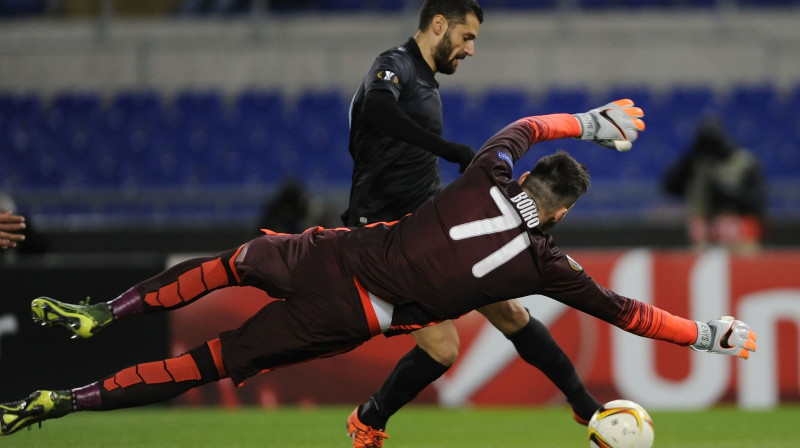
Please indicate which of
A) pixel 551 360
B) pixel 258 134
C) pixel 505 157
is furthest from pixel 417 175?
pixel 258 134

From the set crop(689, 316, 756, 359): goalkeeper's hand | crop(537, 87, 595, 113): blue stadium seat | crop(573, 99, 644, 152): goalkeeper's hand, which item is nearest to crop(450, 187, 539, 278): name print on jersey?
crop(573, 99, 644, 152): goalkeeper's hand

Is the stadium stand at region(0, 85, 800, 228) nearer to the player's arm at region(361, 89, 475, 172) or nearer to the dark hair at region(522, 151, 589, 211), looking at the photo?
the player's arm at region(361, 89, 475, 172)

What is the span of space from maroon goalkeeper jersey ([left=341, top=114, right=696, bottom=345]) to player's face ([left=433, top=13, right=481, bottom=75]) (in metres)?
0.75

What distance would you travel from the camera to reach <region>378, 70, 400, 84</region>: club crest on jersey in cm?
543

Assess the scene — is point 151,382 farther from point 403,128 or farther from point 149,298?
point 403,128

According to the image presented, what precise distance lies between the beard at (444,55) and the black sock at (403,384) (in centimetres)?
145

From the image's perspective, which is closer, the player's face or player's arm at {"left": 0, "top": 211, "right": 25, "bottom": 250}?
player's arm at {"left": 0, "top": 211, "right": 25, "bottom": 250}

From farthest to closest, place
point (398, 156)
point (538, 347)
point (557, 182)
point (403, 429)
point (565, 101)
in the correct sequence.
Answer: point (565, 101) < point (403, 429) < point (538, 347) < point (398, 156) < point (557, 182)

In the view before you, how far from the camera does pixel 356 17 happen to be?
1630 cm

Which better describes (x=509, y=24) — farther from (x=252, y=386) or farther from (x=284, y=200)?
(x=252, y=386)

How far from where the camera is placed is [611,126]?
18.0ft

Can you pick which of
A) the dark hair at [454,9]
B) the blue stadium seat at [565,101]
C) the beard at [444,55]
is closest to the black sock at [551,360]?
the beard at [444,55]

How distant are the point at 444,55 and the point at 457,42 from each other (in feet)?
0.30

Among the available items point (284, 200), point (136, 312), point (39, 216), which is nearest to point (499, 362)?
point (284, 200)
